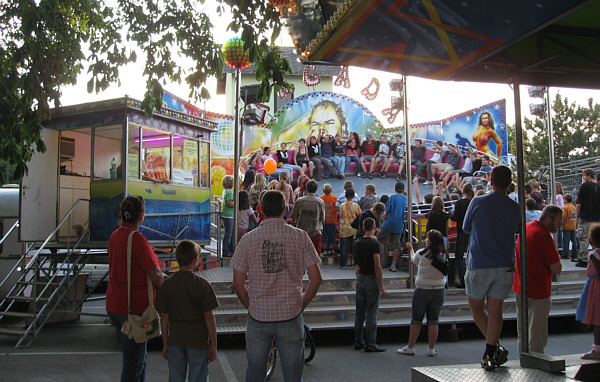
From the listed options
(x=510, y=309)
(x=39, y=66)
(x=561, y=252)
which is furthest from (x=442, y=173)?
(x=39, y=66)

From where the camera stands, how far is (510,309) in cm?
877

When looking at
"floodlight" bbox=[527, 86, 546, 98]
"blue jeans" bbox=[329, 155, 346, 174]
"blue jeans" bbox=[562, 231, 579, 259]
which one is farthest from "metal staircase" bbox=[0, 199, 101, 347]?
"blue jeans" bbox=[329, 155, 346, 174]

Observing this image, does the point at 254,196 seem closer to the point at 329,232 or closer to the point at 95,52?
the point at 329,232

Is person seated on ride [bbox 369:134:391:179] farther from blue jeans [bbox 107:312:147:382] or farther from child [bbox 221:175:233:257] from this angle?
blue jeans [bbox 107:312:147:382]

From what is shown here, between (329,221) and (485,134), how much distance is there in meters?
13.4

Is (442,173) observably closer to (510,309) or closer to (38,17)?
(510,309)

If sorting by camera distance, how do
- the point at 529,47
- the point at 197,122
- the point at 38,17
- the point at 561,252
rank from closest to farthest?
1. the point at 529,47
2. the point at 38,17
3. the point at 197,122
4. the point at 561,252

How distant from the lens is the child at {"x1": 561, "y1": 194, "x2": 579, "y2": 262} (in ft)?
38.8

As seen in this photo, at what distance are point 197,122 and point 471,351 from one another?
7.38m

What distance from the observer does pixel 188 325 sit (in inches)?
154

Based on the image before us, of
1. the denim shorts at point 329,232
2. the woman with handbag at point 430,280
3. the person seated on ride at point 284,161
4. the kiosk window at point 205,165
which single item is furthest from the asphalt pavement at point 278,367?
the person seated on ride at point 284,161

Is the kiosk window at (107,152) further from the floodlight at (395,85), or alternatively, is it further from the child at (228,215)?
the floodlight at (395,85)

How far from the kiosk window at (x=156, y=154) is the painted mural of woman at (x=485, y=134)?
1554 centimetres

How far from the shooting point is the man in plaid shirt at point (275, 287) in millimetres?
3471
